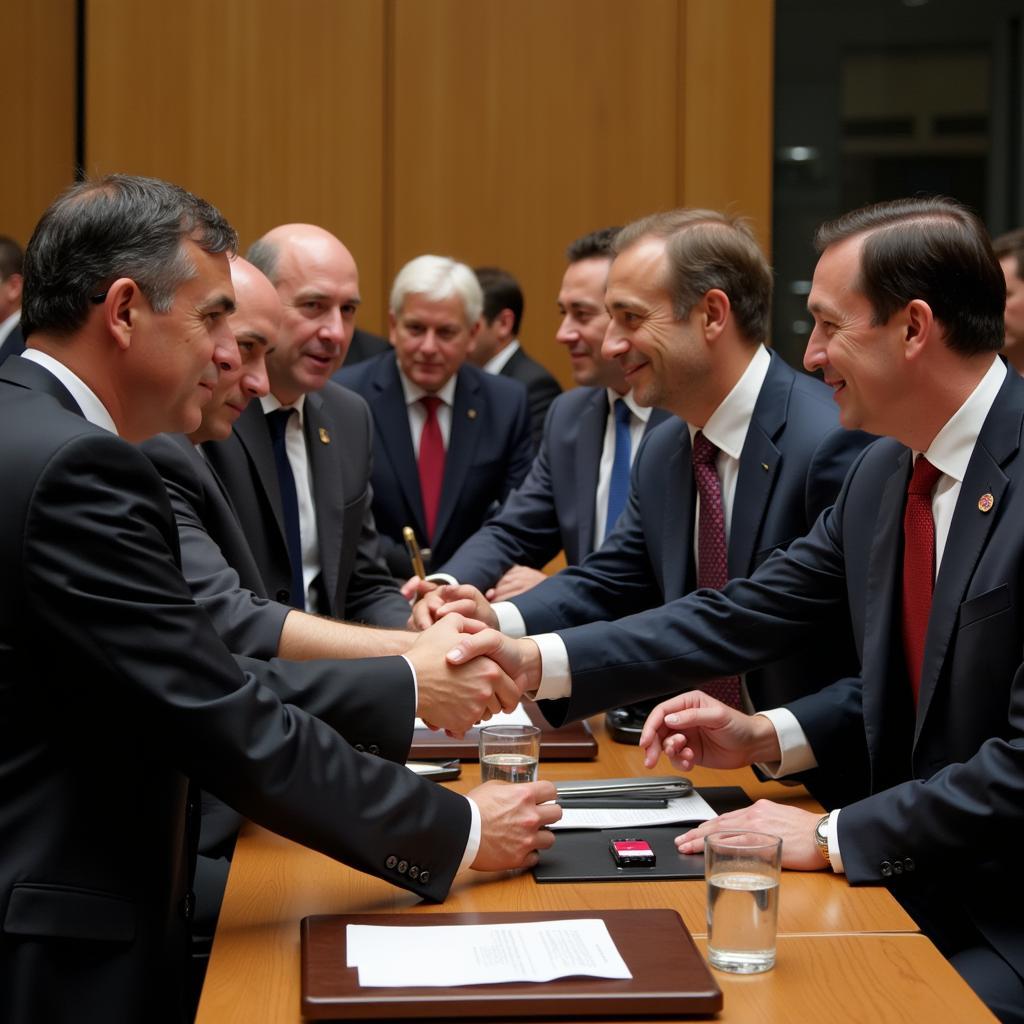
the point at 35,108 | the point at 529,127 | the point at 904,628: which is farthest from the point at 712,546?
the point at 35,108

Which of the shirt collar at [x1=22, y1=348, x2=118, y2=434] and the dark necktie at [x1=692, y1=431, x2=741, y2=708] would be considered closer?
the shirt collar at [x1=22, y1=348, x2=118, y2=434]

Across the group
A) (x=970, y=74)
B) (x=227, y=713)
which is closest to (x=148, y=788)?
(x=227, y=713)

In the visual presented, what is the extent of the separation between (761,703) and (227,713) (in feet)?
4.75

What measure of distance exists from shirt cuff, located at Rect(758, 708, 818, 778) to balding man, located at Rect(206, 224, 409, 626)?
50.8 inches

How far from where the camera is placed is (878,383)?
2357 millimetres

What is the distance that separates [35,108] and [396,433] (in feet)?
10.5

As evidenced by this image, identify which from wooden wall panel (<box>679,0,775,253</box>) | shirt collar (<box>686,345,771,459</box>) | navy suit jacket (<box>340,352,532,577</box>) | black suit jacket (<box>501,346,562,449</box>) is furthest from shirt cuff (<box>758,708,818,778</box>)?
wooden wall panel (<box>679,0,775,253</box>)

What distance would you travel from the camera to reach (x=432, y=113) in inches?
278

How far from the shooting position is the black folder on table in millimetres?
1840

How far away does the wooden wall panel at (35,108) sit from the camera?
7082 millimetres

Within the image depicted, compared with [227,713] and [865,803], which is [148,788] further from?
[865,803]

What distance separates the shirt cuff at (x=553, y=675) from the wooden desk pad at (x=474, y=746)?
0.21 ft

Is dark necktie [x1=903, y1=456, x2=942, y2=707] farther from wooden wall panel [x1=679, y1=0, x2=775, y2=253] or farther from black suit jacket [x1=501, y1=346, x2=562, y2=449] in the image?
wooden wall panel [x1=679, y1=0, x2=775, y2=253]

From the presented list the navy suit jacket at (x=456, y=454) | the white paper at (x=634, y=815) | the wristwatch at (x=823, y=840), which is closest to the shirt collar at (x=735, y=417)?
the white paper at (x=634, y=815)
